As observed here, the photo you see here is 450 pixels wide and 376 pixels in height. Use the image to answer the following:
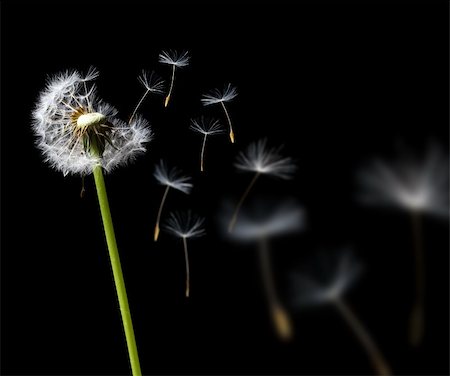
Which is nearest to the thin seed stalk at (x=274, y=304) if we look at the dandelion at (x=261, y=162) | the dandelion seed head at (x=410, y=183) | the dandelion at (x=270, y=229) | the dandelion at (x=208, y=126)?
the dandelion at (x=270, y=229)

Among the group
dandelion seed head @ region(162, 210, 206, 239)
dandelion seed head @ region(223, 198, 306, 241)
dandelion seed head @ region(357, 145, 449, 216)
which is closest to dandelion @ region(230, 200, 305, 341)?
dandelion seed head @ region(223, 198, 306, 241)

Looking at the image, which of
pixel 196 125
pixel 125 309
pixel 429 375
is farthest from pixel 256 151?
pixel 429 375

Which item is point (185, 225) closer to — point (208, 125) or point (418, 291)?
point (208, 125)

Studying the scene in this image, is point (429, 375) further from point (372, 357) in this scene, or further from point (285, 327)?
point (285, 327)

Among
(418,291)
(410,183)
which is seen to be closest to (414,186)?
(410,183)

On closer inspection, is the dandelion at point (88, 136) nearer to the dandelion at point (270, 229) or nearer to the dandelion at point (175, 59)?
the dandelion at point (175, 59)

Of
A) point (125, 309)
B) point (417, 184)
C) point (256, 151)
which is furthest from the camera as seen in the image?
point (417, 184)
